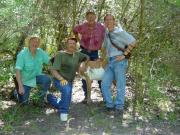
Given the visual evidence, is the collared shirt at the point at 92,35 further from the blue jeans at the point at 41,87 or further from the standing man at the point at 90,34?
the blue jeans at the point at 41,87

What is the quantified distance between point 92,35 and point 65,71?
922 millimetres

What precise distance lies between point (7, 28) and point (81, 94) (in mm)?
2197

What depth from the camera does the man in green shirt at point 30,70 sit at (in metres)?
8.16

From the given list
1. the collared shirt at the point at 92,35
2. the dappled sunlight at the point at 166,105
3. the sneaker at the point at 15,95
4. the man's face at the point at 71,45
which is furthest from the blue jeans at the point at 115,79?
the sneaker at the point at 15,95

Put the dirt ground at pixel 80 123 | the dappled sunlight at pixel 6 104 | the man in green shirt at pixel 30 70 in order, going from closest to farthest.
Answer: the dirt ground at pixel 80 123, the man in green shirt at pixel 30 70, the dappled sunlight at pixel 6 104

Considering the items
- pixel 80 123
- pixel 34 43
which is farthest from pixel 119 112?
pixel 34 43

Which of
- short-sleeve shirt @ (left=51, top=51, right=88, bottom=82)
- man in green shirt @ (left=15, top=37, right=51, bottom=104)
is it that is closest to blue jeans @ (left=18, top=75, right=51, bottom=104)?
man in green shirt @ (left=15, top=37, right=51, bottom=104)

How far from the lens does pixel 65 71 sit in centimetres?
831

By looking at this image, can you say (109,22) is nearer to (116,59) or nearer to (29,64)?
(116,59)

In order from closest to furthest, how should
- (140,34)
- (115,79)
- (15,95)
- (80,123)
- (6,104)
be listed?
(80,123), (140,34), (115,79), (6,104), (15,95)

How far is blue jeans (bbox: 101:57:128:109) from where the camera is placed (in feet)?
27.7

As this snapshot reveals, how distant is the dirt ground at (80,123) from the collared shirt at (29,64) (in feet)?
1.72

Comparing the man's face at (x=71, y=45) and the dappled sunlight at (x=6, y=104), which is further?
the dappled sunlight at (x=6, y=104)

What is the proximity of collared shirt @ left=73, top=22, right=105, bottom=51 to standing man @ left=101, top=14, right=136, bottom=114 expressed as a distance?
0.24 metres
